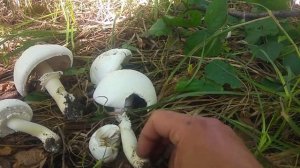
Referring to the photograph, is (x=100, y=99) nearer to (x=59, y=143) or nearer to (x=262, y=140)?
(x=59, y=143)

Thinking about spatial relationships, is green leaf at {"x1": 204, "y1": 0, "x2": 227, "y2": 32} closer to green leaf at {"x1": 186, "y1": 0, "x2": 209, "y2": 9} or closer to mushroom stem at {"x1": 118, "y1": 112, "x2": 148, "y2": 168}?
green leaf at {"x1": 186, "y1": 0, "x2": 209, "y2": 9}

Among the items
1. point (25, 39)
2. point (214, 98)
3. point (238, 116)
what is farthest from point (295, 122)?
point (25, 39)

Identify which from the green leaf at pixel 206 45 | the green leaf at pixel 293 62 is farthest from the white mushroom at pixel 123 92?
the green leaf at pixel 293 62

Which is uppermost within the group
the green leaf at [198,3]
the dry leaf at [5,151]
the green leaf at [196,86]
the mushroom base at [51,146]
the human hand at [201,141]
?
the green leaf at [198,3]

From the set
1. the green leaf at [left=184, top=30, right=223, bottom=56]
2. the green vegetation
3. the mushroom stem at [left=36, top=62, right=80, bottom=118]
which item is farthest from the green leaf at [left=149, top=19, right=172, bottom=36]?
the mushroom stem at [left=36, top=62, right=80, bottom=118]

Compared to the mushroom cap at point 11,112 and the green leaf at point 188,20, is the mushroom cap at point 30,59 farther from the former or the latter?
the green leaf at point 188,20

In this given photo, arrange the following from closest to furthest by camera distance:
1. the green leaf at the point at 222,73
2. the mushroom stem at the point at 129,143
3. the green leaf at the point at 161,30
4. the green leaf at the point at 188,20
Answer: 1. the mushroom stem at the point at 129,143
2. the green leaf at the point at 222,73
3. the green leaf at the point at 188,20
4. the green leaf at the point at 161,30
